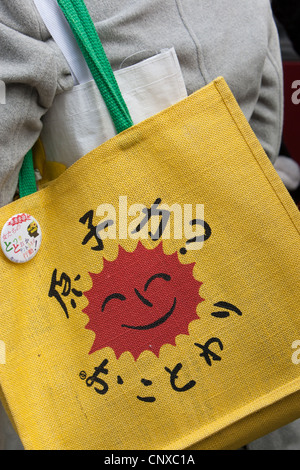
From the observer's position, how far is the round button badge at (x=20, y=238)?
2.00 feet

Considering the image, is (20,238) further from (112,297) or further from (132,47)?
(132,47)

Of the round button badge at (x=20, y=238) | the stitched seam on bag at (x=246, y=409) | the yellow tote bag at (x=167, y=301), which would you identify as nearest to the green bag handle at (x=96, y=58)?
the yellow tote bag at (x=167, y=301)

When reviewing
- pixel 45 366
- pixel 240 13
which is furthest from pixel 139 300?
pixel 240 13

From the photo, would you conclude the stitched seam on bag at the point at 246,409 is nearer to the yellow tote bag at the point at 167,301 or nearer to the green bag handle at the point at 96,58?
the yellow tote bag at the point at 167,301

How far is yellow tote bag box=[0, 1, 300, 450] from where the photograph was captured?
0.58 m

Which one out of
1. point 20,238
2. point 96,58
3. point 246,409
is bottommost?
point 246,409

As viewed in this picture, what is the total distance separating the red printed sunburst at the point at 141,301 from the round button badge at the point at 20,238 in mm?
90

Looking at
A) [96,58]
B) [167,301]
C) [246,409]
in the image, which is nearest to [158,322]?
[167,301]

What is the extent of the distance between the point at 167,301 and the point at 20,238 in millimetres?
208

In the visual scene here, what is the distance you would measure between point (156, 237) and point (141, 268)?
4cm

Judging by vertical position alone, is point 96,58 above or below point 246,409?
above

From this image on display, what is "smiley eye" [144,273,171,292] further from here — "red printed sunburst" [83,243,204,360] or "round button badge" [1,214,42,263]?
"round button badge" [1,214,42,263]

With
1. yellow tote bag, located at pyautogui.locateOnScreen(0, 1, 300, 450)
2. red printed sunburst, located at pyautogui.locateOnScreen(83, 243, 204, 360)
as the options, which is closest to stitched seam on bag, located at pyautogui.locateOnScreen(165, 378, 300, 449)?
yellow tote bag, located at pyautogui.locateOnScreen(0, 1, 300, 450)

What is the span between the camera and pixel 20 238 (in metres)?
0.61
